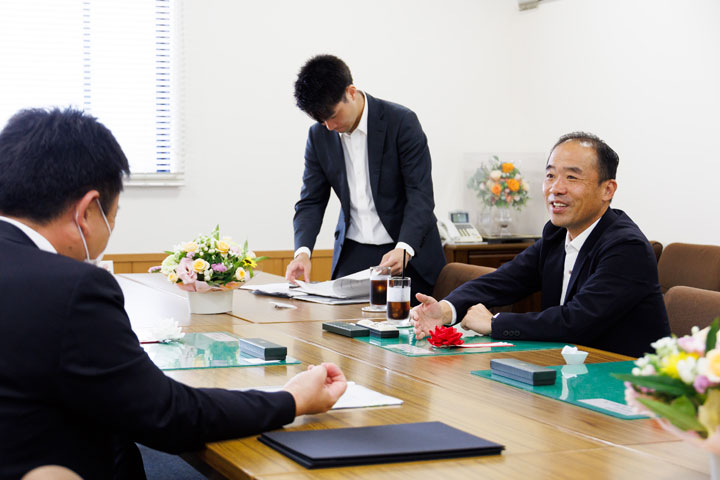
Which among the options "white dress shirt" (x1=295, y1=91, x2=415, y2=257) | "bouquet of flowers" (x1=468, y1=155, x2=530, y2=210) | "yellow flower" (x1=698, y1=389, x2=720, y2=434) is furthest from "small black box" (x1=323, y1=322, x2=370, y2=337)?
"bouquet of flowers" (x1=468, y1=155, x2=530, y2=210)

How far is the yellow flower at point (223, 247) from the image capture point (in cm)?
307

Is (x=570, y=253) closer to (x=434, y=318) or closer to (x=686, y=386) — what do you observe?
(x=434, y=318)

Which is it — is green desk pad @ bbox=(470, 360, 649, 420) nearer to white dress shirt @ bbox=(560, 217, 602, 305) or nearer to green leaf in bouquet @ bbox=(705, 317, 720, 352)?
green leaf in bouquet @ bbox=(705, 317, 720, 352)

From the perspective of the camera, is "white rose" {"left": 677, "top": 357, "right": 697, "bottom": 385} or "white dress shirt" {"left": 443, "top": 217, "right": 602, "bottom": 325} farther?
"white dress shirt" {"left": 443, "top": 217, "right": 602, "bottom": 325}

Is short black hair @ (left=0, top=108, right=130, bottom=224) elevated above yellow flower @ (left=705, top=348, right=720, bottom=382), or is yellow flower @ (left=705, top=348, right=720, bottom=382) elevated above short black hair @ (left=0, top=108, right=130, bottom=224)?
short black hair @ (left=0, top=108, right=130, bottom=224)

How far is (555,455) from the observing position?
1393mm

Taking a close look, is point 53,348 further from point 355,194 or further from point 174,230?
point 174,230

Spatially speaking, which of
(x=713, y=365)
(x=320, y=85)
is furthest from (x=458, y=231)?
(x=713, y=365)

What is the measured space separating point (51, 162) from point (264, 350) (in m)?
0.87

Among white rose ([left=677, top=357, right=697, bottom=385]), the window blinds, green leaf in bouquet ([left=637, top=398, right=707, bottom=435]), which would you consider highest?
the window blinds

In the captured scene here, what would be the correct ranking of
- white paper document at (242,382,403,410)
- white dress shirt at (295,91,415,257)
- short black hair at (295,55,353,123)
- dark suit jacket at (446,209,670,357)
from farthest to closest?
white dress shirt at (295,91,415,257), short black hair at (295,55,353,123), dark suit jacket at (446,209,670,357), white paper document at (242,382,403,410)

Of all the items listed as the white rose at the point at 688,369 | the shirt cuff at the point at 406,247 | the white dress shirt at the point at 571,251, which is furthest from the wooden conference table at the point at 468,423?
the shirt cuff at the point at 406,247

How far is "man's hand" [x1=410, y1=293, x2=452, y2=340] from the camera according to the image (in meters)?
2.55

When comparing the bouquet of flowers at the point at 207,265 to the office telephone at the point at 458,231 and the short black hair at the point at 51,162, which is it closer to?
the short black hair at the point at 51,162
